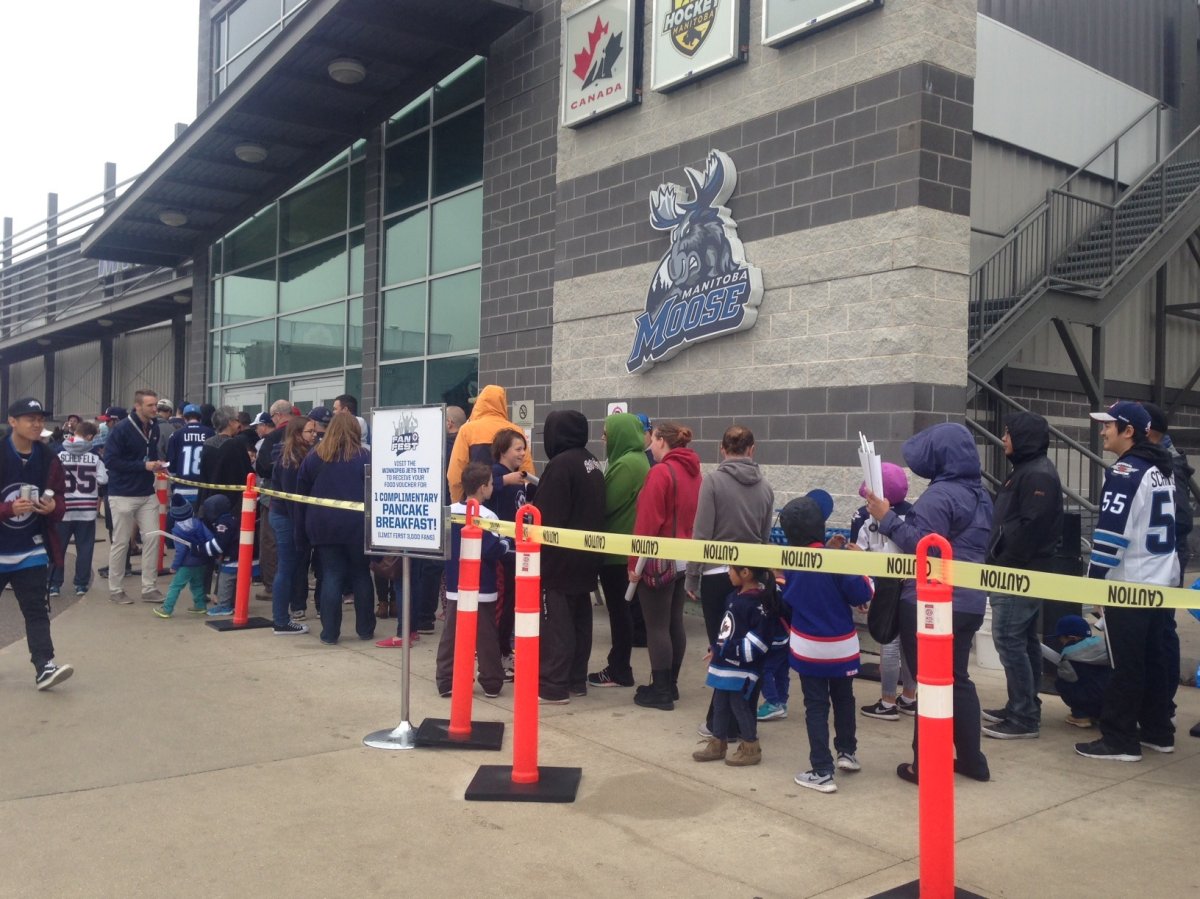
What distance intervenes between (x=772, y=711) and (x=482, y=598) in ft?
6.26

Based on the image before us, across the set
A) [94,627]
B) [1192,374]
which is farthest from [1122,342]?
[94,627]

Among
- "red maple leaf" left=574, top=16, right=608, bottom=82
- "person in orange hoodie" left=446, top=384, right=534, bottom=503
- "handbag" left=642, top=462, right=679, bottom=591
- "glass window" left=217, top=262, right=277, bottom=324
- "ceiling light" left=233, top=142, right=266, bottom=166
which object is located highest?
"ceiling light" left=233, top=142, right=266, bottom=166

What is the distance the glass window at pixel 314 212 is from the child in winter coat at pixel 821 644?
12905mm

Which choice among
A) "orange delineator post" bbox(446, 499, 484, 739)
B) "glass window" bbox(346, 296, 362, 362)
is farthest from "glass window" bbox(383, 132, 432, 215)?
"orange delineator post" bbox(446, 499, 484, 739)

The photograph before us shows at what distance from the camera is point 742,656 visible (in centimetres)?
516

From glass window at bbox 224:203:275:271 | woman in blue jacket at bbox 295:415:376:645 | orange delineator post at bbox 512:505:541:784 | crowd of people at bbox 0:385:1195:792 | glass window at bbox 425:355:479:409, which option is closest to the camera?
orange delineator post at bbox 512:505:541:784

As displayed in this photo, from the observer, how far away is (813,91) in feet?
28.8

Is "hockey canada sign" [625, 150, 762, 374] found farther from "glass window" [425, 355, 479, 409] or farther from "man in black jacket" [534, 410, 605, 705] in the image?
"glass window" [425, 355, 479, 409]

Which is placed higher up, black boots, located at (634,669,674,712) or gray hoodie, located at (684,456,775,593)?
gray hoodie, located at (684,456,775,593)

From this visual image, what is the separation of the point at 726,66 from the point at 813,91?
1.10 metres

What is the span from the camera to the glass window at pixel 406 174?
1434 cm

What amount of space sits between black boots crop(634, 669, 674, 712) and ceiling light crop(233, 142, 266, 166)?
1224 centimetres

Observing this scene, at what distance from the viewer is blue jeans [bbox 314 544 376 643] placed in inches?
324

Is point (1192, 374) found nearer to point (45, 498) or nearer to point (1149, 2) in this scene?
point (1149, 2)
